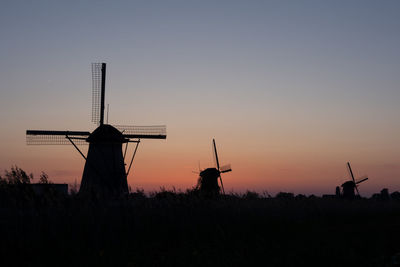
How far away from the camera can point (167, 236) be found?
14.2 meters

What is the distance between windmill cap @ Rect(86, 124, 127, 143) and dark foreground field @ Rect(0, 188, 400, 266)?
12.4 m

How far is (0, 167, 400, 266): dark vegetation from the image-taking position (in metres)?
12.0

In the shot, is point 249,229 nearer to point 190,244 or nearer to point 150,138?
point 190,244

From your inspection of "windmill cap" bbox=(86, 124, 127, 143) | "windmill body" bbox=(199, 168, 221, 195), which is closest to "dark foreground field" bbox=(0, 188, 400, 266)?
"windmill cap" bbox=(86, 124, 127, 143)

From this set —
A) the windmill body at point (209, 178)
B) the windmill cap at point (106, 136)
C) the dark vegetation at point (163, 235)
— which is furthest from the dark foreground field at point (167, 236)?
the windmill body at point (209, 178)

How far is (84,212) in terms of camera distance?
13688 millimetres

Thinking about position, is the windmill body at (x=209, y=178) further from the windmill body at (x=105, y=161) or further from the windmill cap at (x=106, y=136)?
the windmill cap at (x=106, y=136)

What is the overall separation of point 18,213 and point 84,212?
5.78ft

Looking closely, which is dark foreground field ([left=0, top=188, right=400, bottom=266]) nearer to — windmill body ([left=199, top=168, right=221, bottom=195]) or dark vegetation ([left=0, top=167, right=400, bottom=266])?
dark vegetation ([left=0, top=167, right=400, bottom=266])

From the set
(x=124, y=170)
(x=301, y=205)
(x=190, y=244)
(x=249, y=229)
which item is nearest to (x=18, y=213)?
(x=190, y=244)

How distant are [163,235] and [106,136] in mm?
15402

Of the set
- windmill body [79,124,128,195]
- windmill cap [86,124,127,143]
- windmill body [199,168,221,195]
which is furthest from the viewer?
windmill body [199,168,221,195]

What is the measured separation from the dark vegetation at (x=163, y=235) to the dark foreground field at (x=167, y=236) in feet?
0.08

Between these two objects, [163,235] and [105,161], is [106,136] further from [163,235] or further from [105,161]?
[163,235]
